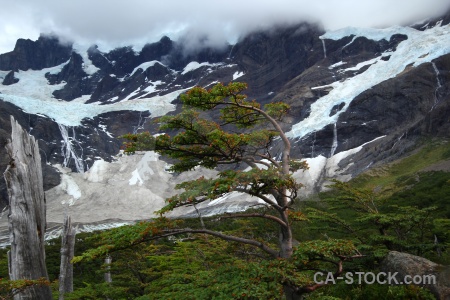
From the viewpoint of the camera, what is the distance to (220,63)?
19162cm

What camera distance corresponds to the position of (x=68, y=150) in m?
115

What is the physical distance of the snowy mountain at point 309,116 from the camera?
280 ft

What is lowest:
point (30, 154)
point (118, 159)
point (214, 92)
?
point (118, 159)

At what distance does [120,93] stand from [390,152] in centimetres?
14944

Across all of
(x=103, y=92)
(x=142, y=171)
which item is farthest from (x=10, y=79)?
(x=142, y=171)

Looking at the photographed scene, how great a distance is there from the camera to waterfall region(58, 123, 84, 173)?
365 ft

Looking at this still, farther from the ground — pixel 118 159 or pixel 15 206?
pixel 15 206

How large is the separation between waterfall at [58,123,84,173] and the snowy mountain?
1.00 feet

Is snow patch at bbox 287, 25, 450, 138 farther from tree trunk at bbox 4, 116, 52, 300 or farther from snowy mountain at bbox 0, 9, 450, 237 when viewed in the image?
tree trunk at bbox 4, 116, 52, 300

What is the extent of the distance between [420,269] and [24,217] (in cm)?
1004

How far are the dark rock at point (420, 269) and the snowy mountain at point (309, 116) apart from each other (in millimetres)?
60049

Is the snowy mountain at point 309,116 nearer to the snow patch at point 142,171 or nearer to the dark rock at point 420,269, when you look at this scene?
the snow patch at point 142,171

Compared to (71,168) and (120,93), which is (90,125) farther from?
(120,93)

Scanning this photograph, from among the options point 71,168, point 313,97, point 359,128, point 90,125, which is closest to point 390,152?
point 359,128
